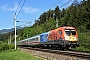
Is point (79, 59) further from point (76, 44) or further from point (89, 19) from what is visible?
point (89, 19)

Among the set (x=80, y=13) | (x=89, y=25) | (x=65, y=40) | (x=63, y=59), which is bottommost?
(x=63, y=59)

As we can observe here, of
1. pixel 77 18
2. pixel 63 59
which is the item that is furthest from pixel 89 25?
pixel 63 59

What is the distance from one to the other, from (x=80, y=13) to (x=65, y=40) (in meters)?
43.0

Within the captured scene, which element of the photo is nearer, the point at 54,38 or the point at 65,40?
the point at 65,40

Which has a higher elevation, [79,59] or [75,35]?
[75,35]

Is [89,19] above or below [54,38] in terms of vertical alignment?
above

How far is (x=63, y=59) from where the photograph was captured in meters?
16.9

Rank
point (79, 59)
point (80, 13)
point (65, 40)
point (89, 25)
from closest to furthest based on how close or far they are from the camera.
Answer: point (79, 59) < point (65, 40) < point (89, 25) < point (80, 13)

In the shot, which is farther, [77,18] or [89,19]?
[77,18]

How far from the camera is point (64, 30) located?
94.2 ft

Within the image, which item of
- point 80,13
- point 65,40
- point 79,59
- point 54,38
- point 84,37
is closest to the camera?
point 79,59

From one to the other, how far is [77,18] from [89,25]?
10.4 metres

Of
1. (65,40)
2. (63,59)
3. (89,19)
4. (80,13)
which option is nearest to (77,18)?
(80,13)

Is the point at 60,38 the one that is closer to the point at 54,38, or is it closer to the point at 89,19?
the point at 54,38
